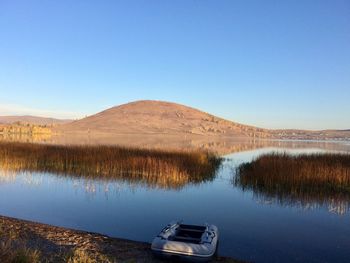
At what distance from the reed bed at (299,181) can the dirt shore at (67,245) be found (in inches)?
308

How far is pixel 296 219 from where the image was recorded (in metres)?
11.4

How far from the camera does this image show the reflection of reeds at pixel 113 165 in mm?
17609

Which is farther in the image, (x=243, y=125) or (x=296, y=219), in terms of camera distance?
(x=243, y=125)

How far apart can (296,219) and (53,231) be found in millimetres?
7132

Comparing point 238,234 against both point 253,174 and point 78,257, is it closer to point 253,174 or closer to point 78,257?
point 78,257

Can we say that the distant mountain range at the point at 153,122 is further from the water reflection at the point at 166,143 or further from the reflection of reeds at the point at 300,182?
the reflection of reeds at the point at 300,182

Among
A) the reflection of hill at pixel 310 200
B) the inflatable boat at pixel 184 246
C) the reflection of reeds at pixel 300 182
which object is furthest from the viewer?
the reflection of reeds at pixel 300 182

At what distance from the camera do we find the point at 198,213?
11.7m

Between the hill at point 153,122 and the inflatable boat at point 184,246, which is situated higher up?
the hill at point 153,122

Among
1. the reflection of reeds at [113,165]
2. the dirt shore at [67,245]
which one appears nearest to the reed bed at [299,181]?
the reflection of reeds at [113,165]

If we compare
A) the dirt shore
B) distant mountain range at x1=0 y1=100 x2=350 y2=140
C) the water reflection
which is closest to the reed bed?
the dirt shore

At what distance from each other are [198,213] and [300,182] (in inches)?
251

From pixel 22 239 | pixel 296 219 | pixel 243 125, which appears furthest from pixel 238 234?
pixel 243 125

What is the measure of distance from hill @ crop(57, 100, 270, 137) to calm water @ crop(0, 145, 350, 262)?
101692mm
